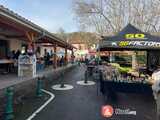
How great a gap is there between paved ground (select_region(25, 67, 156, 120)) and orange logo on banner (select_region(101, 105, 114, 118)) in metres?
0.14

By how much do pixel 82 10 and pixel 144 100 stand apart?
3100cm

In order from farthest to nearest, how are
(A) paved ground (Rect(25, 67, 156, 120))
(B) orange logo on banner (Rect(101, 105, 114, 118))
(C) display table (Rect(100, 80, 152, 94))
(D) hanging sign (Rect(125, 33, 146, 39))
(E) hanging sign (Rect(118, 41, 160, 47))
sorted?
1. (D) hanging sign (Rect(125, 33, 146, 39))
2. (E) hanging sign (Rect(118, 41, 160, 47))
3. (C) display table (Rect(100, 80, 152, 94))
4. (B) orange logo on banner (Rect(101, 105, 114, 118))
5. (A) paved ground (Rect(25, 67, 156, 120))

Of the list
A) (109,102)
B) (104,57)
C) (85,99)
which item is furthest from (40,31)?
(104,57)

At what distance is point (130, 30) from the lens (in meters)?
9.98

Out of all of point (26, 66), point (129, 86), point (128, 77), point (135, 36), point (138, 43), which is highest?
point (135, 36)

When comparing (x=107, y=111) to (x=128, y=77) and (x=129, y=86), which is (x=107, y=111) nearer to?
(x=129, y=86)

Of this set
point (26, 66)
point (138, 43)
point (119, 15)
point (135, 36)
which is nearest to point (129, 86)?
point (138, 43)

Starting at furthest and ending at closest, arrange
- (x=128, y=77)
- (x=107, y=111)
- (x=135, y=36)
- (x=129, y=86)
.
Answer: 1. (x=135, y=36)
2. (x=128, y=77)
3. (x=129, y=86)
4. (x=107, y=111)

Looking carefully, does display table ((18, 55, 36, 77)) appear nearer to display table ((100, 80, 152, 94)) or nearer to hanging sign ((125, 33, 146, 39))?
display table ((100, 80, 152, 94))

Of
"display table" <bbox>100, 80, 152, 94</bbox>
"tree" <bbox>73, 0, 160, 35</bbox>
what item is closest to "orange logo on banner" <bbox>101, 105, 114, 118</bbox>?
"display table" <bbox>100, 80, 152, 94</bbox>

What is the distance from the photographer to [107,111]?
313 inches

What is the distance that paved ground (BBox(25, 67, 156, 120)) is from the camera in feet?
23.5

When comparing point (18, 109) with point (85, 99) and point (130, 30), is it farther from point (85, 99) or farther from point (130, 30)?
point (130, 30)

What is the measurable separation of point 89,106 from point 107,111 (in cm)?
83
